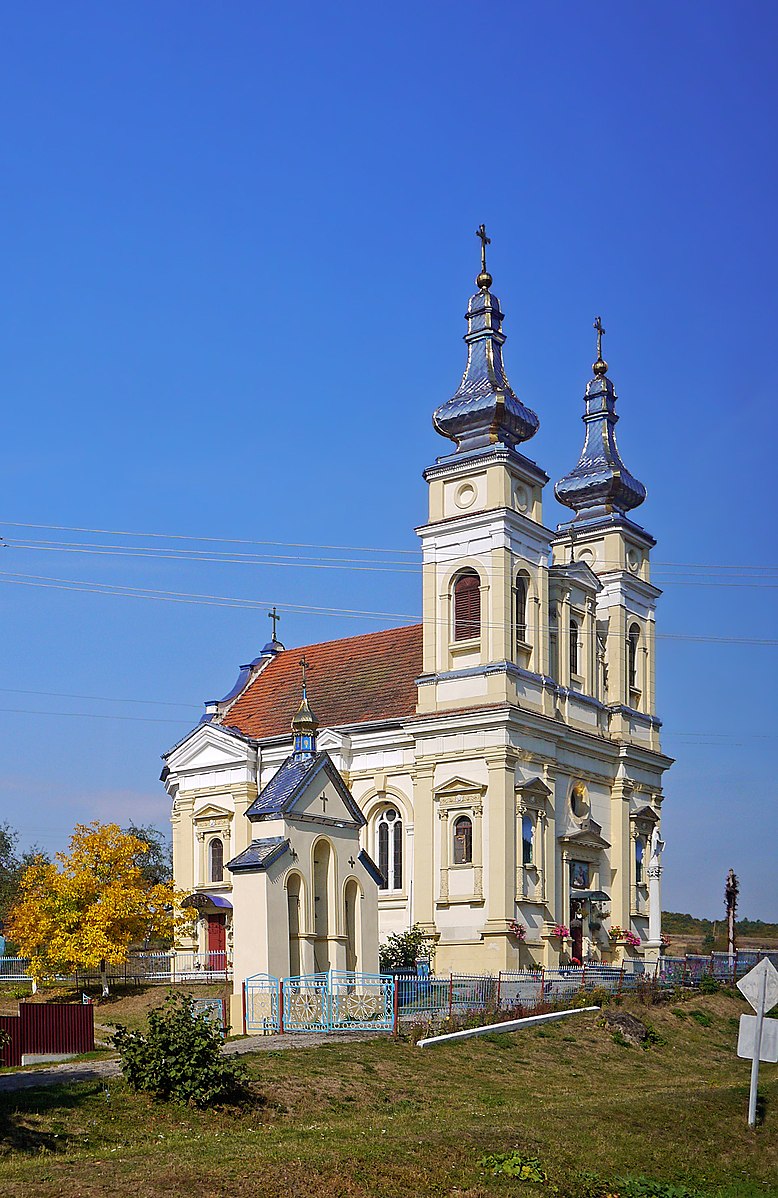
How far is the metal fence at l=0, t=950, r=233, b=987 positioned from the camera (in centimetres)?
4522

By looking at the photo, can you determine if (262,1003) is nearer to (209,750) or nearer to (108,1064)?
(108,1064)

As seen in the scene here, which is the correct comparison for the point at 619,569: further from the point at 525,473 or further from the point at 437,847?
the point at 437,847

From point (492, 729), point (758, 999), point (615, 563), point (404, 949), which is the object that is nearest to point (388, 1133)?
point (758, 999)

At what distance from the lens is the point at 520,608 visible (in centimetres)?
4741

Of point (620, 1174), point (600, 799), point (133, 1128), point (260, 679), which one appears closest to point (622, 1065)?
point (620, 1174)

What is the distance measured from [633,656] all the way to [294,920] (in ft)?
86.4

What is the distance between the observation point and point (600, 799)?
167 feet

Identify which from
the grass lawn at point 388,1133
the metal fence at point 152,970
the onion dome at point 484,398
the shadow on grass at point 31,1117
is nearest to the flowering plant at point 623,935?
the metal fence at point 152,970

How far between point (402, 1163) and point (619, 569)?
3790 centimetres

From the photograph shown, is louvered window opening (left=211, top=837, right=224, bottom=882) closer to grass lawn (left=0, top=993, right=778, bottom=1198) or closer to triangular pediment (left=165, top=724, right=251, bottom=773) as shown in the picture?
triangular pediment (left=165, top=724, right=251, bottom=773)

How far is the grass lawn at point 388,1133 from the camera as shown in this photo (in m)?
16.7

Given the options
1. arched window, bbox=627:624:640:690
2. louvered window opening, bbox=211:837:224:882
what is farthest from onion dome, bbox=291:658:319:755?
arched window, bbox=627:624:640:690

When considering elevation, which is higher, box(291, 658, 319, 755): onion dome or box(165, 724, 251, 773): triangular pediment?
box(291, 658, 319, 755): onion dome

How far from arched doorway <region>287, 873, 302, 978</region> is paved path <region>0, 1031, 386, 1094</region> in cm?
199
